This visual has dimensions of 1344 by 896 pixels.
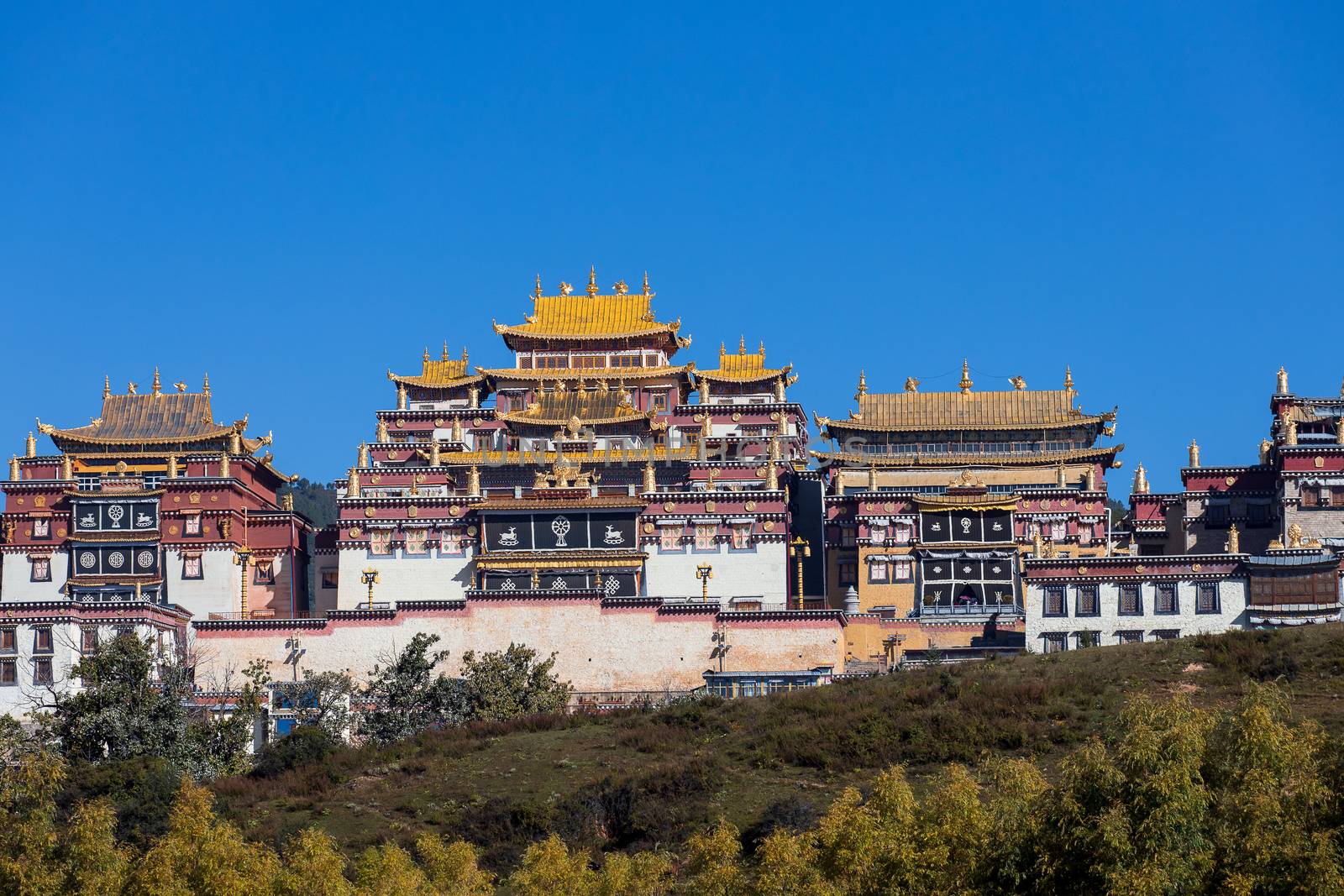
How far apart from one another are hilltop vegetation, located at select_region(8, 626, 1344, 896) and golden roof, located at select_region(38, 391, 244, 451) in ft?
106

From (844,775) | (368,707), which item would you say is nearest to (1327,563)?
(844,775)

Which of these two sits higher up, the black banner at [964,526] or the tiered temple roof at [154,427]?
the tiered temple roof at [154,427]

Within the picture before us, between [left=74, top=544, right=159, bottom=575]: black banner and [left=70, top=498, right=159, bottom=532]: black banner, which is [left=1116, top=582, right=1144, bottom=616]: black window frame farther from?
[left=70, top=498, right=159, bottom=532]: black banner

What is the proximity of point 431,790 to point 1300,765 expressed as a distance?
31184 millimetres

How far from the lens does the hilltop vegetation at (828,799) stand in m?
43.8

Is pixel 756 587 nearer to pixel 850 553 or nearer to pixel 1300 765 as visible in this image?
pixel 850 553

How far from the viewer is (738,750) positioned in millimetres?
70188

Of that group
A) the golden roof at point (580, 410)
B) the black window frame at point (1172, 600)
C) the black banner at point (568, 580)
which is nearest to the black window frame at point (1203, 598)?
the black window frame at point (1172, 600)

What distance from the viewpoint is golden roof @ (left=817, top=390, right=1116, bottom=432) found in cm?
10388

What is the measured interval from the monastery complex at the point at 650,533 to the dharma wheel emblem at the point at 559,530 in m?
0.15

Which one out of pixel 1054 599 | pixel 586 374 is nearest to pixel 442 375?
pixel 586 374

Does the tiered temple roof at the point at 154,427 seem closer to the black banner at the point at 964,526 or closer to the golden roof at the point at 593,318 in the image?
the golden roof at the point at 593,318

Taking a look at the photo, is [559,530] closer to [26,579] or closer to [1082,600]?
[1082,600]

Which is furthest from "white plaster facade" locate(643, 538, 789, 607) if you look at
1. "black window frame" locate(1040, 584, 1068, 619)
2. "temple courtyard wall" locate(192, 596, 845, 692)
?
"black window frame" locate(1040, 584, 1068, 619)
